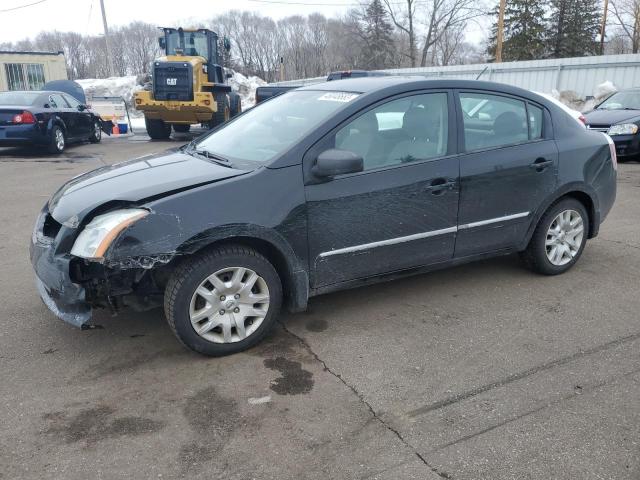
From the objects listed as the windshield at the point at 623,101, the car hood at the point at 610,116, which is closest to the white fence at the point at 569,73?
the windshield at the point at 623,101

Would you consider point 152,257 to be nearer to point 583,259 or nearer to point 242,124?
point 242,124

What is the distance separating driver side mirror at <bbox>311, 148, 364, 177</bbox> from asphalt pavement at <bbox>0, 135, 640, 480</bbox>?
1.08 meters

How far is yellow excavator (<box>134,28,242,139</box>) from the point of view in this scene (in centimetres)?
1582

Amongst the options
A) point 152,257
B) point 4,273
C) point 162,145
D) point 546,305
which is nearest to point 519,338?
point 546,305

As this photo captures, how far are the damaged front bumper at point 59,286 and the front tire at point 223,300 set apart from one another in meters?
0.49

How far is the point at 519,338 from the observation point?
11.8ft

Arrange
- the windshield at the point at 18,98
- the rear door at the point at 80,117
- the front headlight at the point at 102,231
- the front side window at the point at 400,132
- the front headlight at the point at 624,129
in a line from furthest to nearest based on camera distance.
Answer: the rear door at the point at 80,117, the windshield at the point at 18,98, the front headlight at the point at 624,129, the front side window at the point at 400,132, the front headlight at the point at 102,231

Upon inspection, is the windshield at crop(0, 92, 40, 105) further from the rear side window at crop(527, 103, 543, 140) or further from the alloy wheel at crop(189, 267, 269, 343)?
the rear side window at crop(527, 103, 543, 140)

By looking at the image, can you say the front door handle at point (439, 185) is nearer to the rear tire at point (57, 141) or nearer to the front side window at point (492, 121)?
the front side window at point (492, 121)

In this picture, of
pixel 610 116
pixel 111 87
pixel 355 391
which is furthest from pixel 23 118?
pixel 111 87

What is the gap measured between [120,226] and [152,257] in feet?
0.79

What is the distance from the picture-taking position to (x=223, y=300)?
3.25 metres

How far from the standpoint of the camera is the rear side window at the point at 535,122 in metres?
4.36

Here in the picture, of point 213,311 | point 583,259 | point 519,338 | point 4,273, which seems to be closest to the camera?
point 213,311
